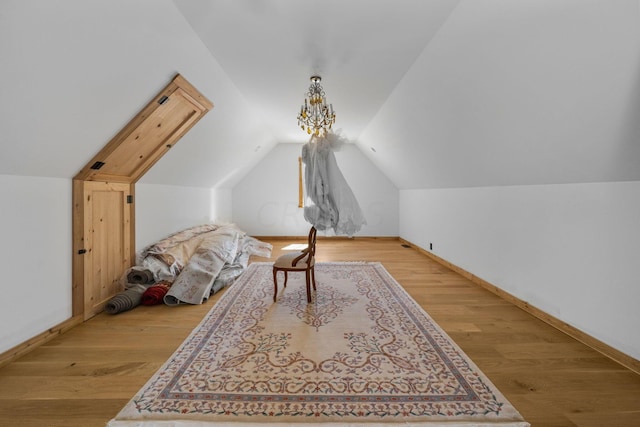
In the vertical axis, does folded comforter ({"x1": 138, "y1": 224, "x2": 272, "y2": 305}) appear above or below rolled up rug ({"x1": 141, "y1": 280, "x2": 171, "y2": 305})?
above

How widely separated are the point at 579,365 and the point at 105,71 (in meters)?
3.72

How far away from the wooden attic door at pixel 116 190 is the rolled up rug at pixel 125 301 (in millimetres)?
141

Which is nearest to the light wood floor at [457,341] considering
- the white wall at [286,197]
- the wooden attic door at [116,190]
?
the wooden attic door at [116,190]

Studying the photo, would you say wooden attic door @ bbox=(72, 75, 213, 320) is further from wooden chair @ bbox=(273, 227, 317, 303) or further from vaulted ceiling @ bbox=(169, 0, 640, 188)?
wooden chair @ bbox=(273, 227, 317, 303)

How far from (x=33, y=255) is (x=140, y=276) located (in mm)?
1172

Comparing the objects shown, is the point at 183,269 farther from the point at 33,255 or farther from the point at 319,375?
the point at 319,375

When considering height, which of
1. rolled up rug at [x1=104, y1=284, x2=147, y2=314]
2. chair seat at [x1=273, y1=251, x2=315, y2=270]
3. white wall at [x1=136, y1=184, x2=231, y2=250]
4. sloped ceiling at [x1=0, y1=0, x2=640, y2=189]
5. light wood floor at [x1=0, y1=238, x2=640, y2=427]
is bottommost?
light wood floor at [x1=0, y1=238, x2=640, y2=427]

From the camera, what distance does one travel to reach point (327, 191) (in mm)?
2664

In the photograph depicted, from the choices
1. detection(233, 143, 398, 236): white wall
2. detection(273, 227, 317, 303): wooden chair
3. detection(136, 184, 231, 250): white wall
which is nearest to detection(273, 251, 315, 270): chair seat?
detection(273, 227, 317, 303): wooden chair

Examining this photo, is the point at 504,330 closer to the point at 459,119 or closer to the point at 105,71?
the point at 459,119

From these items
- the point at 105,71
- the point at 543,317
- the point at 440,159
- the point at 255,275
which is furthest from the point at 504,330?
the point at 105,71

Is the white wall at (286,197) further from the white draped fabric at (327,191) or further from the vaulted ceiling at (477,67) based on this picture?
the white draped fabric at (327,191)

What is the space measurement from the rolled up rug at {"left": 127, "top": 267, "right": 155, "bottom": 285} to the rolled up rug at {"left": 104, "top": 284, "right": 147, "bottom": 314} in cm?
19

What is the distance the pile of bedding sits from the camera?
9.86 ft
